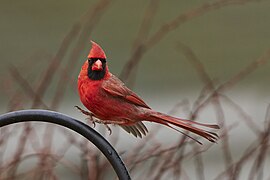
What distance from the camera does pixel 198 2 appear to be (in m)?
Answer: 5.37

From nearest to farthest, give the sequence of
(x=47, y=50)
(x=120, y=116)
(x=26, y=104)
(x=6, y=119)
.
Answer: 1. (x=6, y=119)
2. (x=120, y=116)
3. (x=26, y=104)
4. (x=47, y=50)

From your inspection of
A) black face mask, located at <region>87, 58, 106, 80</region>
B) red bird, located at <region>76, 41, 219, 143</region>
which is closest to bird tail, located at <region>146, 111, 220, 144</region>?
red bird, located at <region>76, 41, 219, 143</region>

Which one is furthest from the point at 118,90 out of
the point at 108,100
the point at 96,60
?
the point at 96,60

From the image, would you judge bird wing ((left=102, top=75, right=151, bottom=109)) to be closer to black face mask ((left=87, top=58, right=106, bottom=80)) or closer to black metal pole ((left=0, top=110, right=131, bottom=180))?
black face mask ((left=87, top=58, right=106, bottom=80))

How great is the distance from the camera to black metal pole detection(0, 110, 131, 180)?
2.13 meters

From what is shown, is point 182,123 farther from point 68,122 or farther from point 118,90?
point 68,122

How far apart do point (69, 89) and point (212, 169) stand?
47.4 inches

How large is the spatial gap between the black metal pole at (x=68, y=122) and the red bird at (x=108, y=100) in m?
0.13

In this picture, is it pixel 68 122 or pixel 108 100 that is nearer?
pixel 68 122

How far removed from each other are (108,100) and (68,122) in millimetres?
207

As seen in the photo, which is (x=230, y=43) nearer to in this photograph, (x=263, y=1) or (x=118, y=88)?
(x=263, y=1)

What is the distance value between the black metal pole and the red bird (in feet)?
0.41

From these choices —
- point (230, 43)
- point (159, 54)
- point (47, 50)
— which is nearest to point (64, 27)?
point (47, 50)

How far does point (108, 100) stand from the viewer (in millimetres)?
2307
